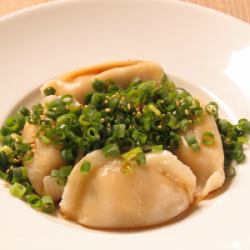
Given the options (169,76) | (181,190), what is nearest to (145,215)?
(181,190)

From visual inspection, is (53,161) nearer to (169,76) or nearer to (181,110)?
(181,110)

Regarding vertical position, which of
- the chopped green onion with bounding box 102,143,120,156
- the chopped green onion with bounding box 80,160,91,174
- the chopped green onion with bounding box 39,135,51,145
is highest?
the chopped green onion with bounding box 39,135,51,145

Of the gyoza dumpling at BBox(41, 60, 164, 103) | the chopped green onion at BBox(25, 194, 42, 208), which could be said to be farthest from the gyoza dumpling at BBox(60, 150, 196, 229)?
the gyoza dumpling at BBox(41, 60, 164, 103)

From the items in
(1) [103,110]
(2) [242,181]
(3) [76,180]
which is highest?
(1) [103,110]

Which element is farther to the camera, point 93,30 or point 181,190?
point 93,30

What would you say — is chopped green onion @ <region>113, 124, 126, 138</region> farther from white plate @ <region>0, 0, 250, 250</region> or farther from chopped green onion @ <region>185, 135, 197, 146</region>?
white plate @ <region>0, 0, 250, 250</region>

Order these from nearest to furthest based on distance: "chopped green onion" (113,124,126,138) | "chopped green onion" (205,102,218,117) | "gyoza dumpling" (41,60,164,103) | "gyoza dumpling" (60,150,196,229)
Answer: "gyoza dumpling" (60,150,196,229), "chopped green onion" (113,124,126,138), "chopped green onion" (205,102,218,117), "gyoza dumpling" (41,60,164,103)
